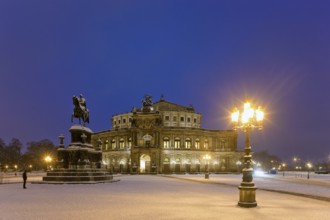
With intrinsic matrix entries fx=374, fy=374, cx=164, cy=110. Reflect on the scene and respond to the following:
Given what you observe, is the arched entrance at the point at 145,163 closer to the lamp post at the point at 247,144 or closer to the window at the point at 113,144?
the window at the point at 113,144

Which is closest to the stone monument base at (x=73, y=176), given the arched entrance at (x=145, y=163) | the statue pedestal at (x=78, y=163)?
the statue pedestal at (x=78, y=163)

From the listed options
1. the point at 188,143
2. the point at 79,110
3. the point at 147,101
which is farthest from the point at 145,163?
the point at 79,110

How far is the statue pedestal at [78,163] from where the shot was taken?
128 ft

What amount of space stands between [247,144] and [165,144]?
268ft

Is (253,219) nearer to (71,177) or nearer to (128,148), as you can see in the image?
(71,177)

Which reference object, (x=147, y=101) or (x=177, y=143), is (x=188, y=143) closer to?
(x=177, y=143)

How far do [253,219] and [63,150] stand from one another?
3174 centimetres

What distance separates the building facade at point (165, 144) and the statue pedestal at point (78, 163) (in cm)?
4568

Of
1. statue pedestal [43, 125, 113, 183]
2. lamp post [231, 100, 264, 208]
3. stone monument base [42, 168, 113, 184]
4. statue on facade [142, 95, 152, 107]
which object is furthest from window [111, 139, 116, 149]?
lamp post [231, 100, 264, 208]

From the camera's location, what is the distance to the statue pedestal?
38969mm

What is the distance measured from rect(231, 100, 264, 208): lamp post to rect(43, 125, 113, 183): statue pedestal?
2271cm

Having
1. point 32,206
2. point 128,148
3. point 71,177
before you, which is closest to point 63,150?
point 71,177

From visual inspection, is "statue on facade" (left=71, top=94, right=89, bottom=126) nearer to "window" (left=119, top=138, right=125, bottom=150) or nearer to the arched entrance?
the arched entrance

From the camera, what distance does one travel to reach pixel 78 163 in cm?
4141
